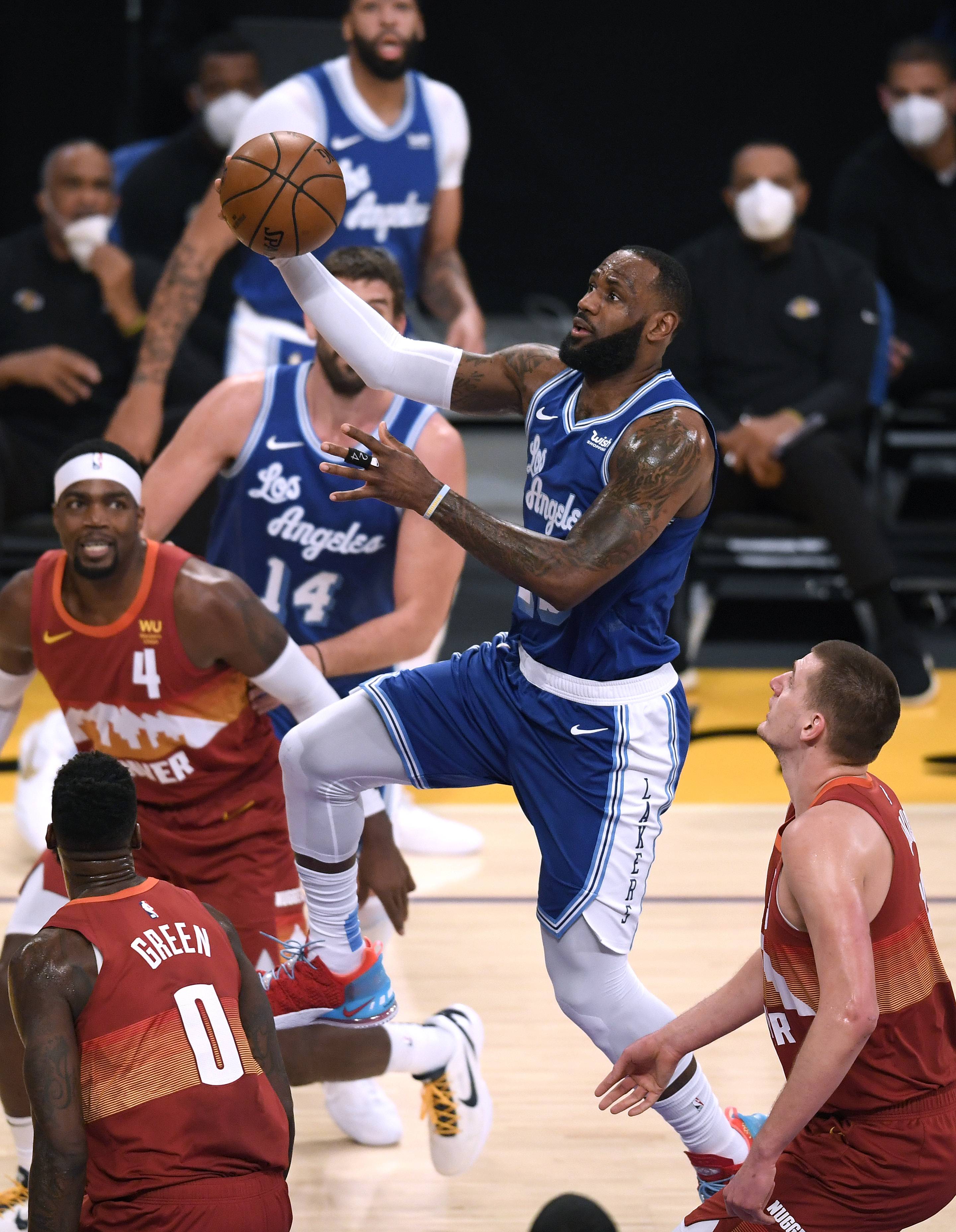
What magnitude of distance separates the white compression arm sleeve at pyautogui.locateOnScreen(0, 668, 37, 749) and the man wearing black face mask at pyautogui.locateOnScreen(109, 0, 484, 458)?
2.22 meters

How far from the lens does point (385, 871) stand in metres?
3.81

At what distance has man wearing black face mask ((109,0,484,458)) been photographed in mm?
6086

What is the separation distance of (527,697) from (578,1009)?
60 centimetres

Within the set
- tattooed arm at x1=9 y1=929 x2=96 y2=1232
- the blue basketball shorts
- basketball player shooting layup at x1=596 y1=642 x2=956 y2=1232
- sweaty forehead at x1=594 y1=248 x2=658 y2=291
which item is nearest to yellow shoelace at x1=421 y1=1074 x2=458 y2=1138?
the blue basketball shorts

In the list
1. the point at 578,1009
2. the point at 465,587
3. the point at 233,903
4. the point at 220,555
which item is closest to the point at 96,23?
the point at 465,587

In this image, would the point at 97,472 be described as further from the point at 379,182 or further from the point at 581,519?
the point at 379,182

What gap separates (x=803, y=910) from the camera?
2.59 metres

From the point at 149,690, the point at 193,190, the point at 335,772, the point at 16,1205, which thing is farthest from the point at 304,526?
the point at 193,190

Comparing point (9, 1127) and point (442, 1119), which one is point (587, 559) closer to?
point (442, 1119)

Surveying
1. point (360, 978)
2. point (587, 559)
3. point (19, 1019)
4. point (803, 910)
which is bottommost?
point (360, 978)

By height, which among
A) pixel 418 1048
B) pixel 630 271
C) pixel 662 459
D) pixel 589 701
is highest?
pixel 630 271

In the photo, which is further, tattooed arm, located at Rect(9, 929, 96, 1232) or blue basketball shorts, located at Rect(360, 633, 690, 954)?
blue basketball shorts, located at Rect(360, 633, 690, 954)

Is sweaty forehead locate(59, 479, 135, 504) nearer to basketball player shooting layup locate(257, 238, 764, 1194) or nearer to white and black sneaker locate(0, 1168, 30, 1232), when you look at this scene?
basketball player shooting layup locate(257, 238, 764, 1194)

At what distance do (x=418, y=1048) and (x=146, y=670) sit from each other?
0.99 m
